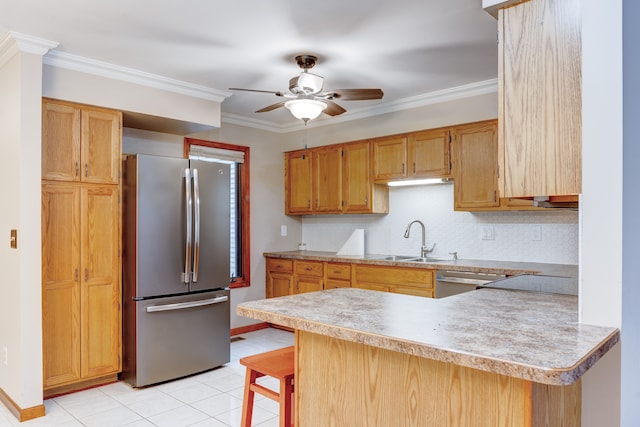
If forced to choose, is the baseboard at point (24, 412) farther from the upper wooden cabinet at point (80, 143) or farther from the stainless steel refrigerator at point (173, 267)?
the upper wooden cabinet at point (80, 143)

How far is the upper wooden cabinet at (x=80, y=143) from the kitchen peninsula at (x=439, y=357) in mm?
2213

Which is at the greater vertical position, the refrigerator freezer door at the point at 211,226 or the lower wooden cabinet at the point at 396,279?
the refrigerator freezer door at the point at 211,226

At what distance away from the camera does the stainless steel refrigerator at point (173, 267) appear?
3402 mm

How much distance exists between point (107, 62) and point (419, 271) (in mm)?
2984

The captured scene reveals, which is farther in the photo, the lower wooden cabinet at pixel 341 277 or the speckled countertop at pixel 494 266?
the lower wooden cabinet at pixel 341 277

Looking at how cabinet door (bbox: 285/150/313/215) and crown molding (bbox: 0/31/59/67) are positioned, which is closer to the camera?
crown molding (bbox: 0/31/59/67)

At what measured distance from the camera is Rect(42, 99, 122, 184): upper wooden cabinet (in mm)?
3130

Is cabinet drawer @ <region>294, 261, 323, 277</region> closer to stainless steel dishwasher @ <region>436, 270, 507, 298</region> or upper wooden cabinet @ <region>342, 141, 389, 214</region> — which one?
upper wooden cabinet @ <region>342, 141, 389, 214</region>

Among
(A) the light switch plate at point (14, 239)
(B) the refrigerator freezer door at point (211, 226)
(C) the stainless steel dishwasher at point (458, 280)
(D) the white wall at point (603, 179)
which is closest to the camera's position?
(D) the white wall at point (603, 179)

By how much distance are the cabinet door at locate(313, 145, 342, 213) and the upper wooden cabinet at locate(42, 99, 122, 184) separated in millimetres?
2249

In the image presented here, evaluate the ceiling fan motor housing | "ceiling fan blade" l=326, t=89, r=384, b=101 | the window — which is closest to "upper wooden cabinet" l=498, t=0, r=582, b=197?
"ceiling fan blade" l=326, t=89, r=384, b=101

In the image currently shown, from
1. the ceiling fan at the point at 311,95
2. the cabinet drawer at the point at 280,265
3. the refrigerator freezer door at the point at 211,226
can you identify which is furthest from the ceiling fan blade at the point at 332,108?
the cabinet drawer at the point at 280,265

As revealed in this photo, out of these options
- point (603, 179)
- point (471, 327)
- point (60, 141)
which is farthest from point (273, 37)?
point (471, 327)

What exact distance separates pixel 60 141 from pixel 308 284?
269 cm
